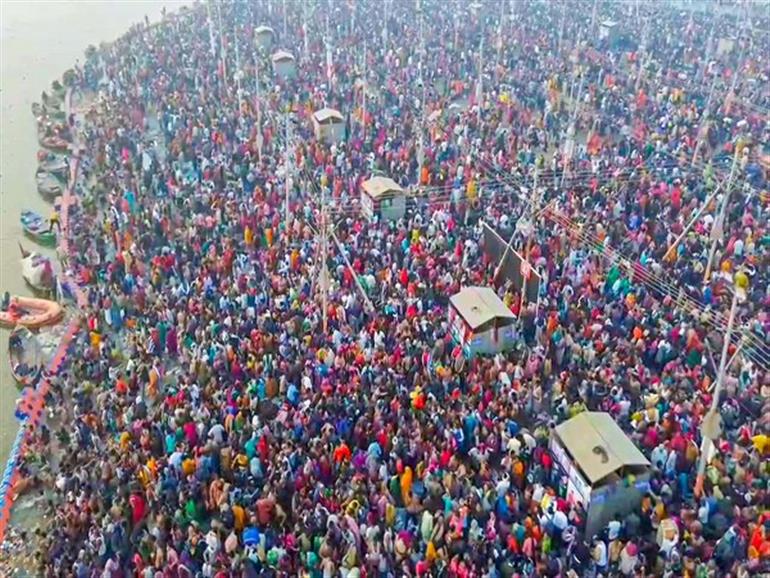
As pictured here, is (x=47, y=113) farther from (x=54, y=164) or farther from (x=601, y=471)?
(x=601, y=471)

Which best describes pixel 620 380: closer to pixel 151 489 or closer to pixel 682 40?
pixel 151 489

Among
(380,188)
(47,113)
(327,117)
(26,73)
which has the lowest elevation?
(26,73)

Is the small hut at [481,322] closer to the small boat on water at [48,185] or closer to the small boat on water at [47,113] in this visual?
the small boat on water at [48,185]

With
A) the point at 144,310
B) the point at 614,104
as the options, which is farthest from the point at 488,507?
the point at 614,104

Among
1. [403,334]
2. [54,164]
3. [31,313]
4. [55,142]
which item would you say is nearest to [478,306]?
[403,334]

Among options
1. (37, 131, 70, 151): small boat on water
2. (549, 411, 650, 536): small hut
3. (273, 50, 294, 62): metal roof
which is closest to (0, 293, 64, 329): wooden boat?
(37, 131, 70, 151): small boat on water

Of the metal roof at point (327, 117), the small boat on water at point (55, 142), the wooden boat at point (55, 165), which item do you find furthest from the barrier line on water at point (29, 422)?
the small boat on water at point (55, 142)
